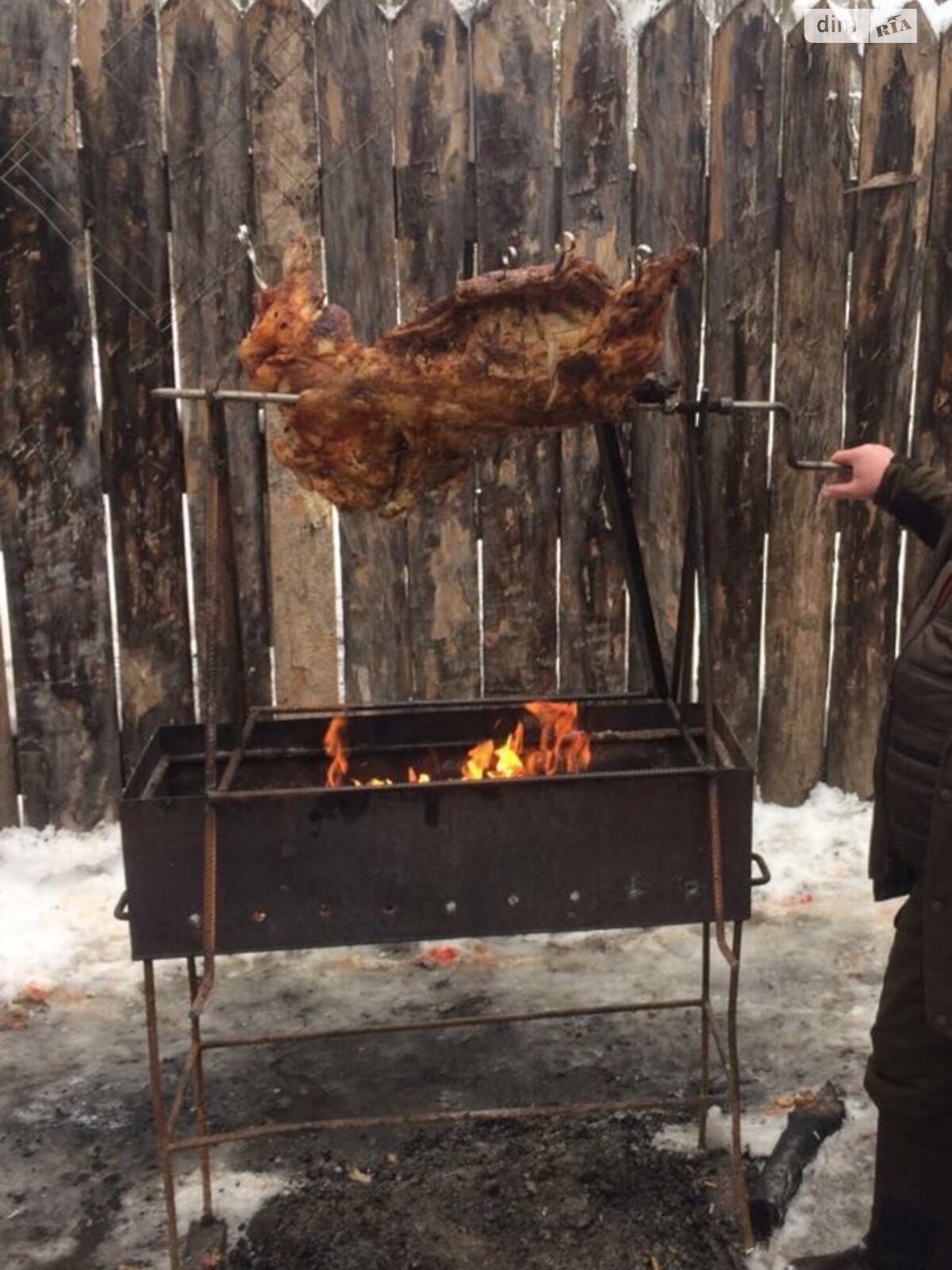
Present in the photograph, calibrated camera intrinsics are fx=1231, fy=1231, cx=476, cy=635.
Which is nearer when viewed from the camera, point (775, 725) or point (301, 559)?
point (301, 559)

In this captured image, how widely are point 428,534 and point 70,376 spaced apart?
57.7 inches

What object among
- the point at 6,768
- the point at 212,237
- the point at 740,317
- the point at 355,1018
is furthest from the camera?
the point at 6,768

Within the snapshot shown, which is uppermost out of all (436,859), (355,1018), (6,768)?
(436,859)

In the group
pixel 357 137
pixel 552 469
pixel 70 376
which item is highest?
pixel 357 137

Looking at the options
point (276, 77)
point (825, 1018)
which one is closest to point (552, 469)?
point (276, 77)

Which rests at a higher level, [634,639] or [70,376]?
[70,376]

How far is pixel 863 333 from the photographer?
483cm

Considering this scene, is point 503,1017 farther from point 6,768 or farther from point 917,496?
point 6,768

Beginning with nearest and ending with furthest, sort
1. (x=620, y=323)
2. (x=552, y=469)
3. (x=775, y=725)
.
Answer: (x=620, y=323) → (x=552, y=469) → (x=775, y=725)

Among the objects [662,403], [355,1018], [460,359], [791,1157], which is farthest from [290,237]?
[791,1157]

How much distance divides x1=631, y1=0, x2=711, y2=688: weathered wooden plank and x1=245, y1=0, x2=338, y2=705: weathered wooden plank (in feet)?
4.07

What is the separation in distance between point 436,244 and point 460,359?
5.86 ft

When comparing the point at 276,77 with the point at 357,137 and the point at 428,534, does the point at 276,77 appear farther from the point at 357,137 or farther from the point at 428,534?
the point at 428,534

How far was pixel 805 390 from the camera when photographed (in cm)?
487
